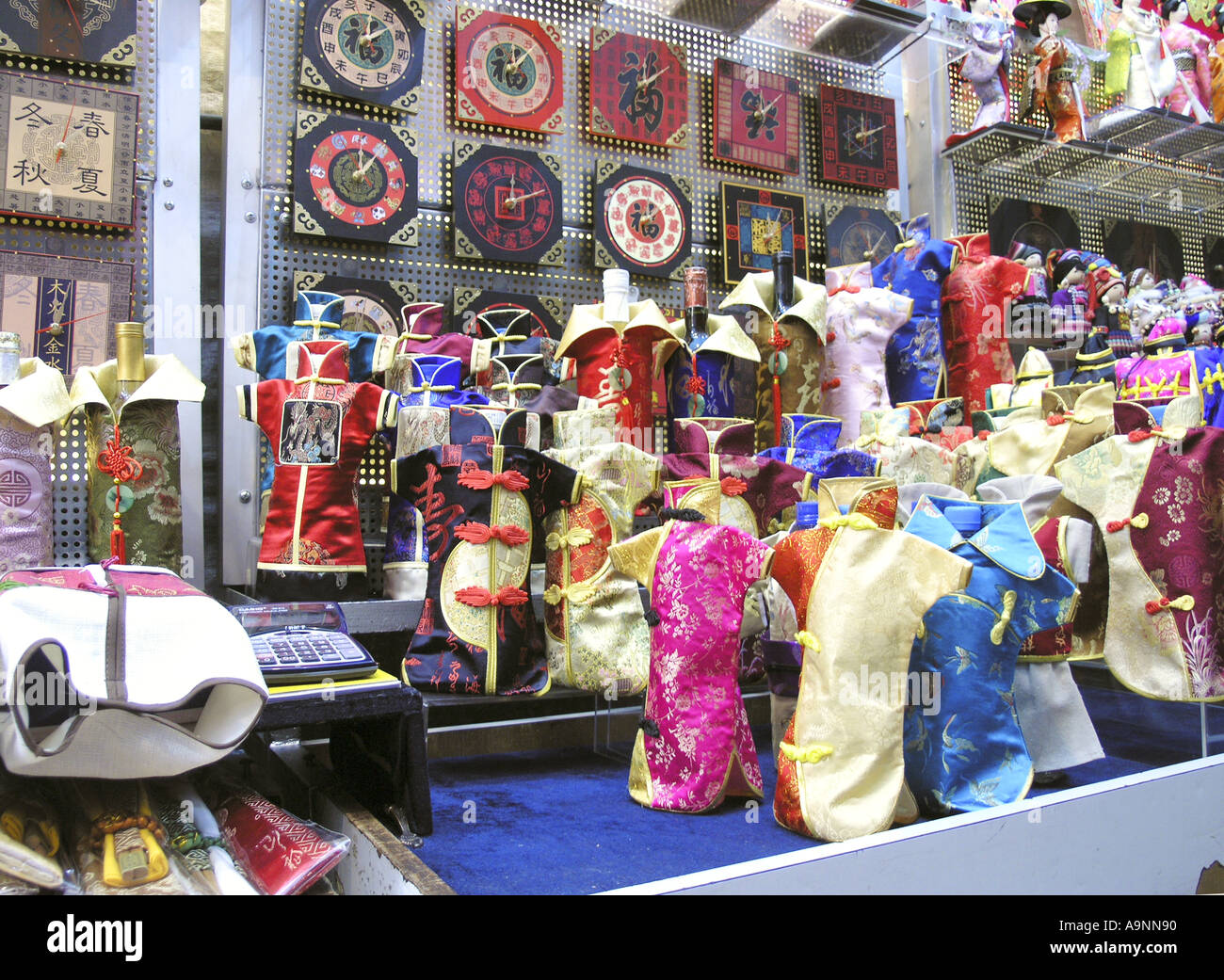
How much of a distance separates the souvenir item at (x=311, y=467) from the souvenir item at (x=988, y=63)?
313cm

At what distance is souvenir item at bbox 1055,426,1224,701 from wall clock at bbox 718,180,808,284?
175 cm

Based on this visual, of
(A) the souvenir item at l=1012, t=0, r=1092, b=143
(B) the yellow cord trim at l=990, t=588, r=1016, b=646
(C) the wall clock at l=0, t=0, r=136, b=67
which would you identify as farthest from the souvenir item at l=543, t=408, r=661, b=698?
(A) the souvenir item at l=1012, t=0, r=1092, b=143

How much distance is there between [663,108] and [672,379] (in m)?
1.41

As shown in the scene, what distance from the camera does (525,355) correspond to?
269 cm

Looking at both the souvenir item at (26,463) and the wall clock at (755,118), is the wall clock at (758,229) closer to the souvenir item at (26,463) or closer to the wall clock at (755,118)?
the wall clock at (755,118)

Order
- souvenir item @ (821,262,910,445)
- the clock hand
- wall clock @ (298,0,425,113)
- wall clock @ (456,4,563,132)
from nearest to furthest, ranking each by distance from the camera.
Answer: wall clock @ (298,0,425,113) → souvenir item @ (821,262,910,445) → wall clock @ (456,4,563,132) → the clock hand

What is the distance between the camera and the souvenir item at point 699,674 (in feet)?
6.20

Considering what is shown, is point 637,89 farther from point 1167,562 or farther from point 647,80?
point 1167,562

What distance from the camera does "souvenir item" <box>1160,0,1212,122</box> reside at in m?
4.63

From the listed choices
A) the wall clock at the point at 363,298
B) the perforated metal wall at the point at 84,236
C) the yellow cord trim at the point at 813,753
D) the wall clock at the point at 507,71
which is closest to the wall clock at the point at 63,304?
the perforated metal wall at the point at 84,236

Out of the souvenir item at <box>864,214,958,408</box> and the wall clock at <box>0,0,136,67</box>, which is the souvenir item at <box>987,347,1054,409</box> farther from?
the wall clock at <box>0,0,136,67</box>
